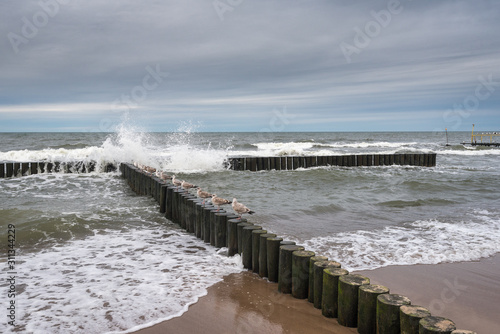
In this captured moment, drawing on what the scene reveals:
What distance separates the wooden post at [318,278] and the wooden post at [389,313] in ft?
2.41

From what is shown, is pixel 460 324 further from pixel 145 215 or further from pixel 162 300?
pixel 145 215

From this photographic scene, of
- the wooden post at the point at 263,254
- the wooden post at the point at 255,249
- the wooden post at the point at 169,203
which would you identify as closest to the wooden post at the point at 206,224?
the wooden post at the point at 255,249

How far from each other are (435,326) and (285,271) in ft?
6.14

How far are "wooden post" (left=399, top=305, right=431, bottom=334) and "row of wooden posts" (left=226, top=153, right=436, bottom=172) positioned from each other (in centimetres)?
1590

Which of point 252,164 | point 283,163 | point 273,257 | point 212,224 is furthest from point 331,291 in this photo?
point 283,163

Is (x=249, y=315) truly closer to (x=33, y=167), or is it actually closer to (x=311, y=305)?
(x=311, y=305)

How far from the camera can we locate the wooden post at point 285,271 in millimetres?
4375

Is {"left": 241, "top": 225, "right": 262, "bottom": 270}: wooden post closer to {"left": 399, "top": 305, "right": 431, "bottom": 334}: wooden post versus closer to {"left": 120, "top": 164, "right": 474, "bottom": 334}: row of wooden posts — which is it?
{"left": 120, "top": 164, "right": 474, "bottom": 334}: row of wooden posts

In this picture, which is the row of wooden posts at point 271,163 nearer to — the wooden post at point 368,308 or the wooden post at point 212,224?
the wooden post at point 212,224

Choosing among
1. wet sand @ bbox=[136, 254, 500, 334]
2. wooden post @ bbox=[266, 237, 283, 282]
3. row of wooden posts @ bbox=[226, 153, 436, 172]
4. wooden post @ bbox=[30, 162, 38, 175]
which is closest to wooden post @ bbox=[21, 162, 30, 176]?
wooden post @ bbox=[30, 162, 38, 175]

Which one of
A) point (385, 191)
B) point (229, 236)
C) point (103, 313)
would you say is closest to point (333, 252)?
point (229, 236)

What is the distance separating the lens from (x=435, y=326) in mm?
2777

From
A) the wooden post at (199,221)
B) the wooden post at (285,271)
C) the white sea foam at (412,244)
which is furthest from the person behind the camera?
the wooden post at (199,221)

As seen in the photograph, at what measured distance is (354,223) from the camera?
8.03 metres
